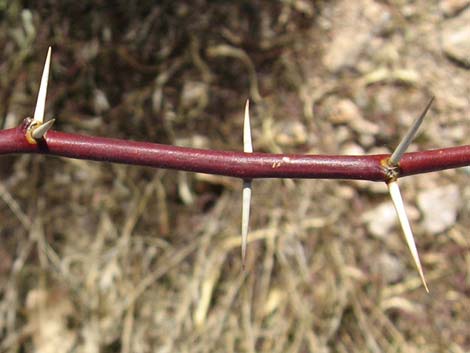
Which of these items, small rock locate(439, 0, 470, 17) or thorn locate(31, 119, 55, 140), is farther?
small rock locate(439, 0, 470, 17)

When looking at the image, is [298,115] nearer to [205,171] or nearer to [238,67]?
[238,67]

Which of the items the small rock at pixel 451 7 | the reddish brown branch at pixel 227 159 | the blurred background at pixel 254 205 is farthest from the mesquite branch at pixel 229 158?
the small rock at pixel 451 7

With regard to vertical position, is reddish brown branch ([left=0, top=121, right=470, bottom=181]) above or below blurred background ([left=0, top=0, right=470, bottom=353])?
below

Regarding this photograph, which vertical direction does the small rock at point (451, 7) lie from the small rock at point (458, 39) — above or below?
above

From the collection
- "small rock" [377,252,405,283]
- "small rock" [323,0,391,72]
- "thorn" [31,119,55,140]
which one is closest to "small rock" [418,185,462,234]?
"small rock" [377,252,405,283]

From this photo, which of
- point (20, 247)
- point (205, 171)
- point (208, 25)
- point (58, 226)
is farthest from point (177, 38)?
point (205, 171)

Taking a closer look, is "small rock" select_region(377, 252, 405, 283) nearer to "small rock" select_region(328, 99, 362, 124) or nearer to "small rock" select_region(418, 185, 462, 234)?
"small rock" select_region(418, 185, 462, 234)

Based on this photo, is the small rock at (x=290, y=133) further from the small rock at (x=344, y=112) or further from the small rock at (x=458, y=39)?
the small rock at (x=458, y=39)
